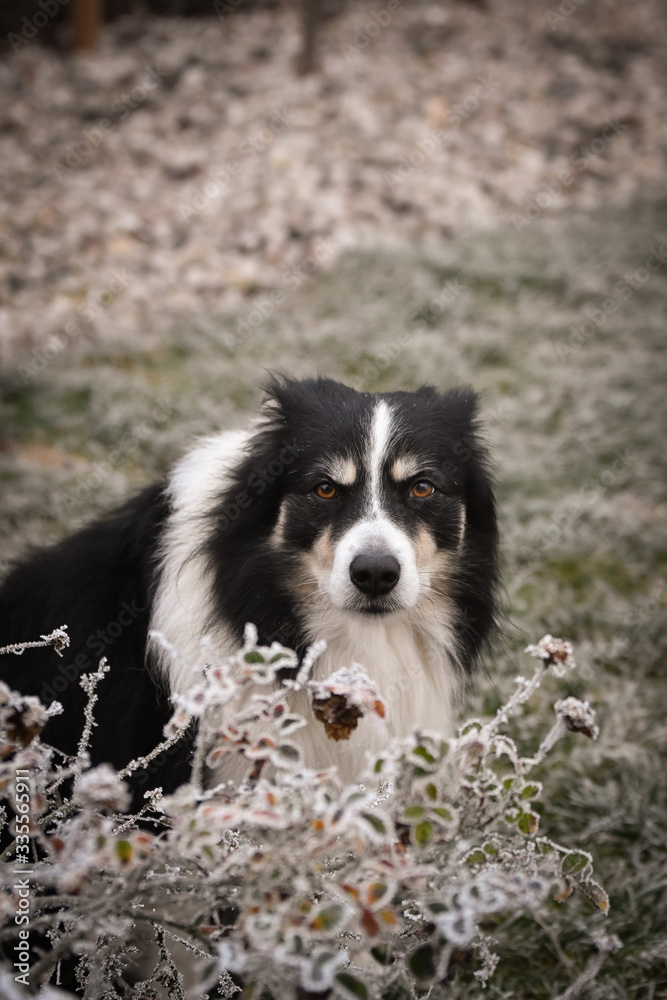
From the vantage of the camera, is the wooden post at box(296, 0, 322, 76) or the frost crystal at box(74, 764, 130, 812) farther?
the wooden post at box(296, 0, 322, 76)

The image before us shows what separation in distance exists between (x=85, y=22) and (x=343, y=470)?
8745 mm

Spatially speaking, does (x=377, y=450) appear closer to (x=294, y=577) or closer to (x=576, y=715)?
(x=294, y=577)

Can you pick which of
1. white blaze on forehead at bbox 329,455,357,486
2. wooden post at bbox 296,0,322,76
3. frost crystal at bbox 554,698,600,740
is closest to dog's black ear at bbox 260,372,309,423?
white blaze on forehead at bbox 329,455,357,486

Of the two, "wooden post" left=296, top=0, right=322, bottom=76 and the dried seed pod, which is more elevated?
"wooden post" left=296, top=0, right=322, bottom=76

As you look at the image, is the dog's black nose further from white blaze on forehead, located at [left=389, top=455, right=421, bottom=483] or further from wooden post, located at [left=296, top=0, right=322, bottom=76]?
wooden post, located at [left=296, top=0, right=322, bottom=76]

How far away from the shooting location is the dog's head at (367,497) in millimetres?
2316

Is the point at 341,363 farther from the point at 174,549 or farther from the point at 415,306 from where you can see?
the point at 174,549

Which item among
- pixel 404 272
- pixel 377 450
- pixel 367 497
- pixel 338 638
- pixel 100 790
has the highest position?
pixel 404 272

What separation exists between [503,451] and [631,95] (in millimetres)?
6606

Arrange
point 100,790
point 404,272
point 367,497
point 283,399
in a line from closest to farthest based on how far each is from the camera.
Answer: point 100,790, point 367,497, point 283,399, point 404,272

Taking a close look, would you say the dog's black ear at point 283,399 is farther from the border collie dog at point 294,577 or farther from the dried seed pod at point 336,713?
the dried seed pod at point 336,713

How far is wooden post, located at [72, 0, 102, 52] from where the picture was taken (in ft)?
28.7

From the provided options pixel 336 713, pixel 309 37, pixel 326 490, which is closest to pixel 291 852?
pixel 336 713

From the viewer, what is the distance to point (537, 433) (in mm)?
5758
